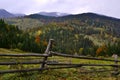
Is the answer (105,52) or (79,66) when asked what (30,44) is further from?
(79,66)

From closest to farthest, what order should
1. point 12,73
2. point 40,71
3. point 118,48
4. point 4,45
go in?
point 12,73 < point 40,71 < point 4,45 < point 118,48

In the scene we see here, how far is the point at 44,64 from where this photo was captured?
58.0 feet

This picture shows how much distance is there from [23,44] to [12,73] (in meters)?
122

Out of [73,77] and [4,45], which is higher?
[73,77]

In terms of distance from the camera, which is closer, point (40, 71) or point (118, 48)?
point (40, 71)

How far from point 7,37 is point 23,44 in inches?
Answer: 331

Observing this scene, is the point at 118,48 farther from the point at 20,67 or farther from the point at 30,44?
the point at 20,67

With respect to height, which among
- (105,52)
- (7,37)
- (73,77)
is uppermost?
(73,77)

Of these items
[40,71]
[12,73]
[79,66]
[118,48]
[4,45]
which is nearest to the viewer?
[12,73]

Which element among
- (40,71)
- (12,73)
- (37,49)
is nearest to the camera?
(12,73)

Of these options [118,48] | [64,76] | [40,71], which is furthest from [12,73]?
[118,48]

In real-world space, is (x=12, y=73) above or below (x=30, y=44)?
above

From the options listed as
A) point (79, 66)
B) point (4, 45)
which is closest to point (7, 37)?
point (4, 45)

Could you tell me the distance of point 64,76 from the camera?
57.1ft
